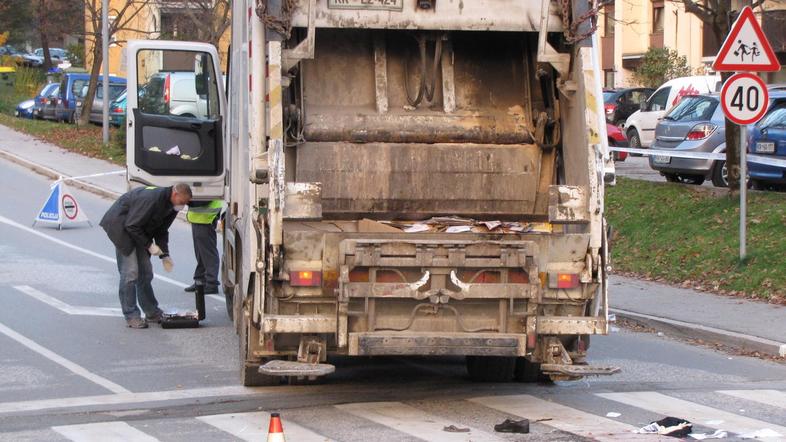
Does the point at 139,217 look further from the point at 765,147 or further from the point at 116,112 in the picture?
the point at 116,112

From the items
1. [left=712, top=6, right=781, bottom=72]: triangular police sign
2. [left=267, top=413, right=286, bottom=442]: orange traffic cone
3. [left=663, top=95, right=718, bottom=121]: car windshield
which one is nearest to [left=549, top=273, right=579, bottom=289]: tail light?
[left=267, top=413, right=286, bottom=442]: orange traffic cone

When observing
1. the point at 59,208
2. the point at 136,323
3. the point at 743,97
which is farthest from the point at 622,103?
the point at 136,323

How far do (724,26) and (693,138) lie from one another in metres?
4.90

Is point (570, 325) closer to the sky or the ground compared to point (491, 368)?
closer to the sky

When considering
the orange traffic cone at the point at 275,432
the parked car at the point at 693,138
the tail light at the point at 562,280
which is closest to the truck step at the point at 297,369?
the tail light at the point at 562,280

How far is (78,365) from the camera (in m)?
10.2

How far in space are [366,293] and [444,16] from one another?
204cm

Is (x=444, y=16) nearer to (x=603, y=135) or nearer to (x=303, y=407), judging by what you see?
(x=603, y=135)

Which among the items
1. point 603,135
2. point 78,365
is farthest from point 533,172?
point 78,365

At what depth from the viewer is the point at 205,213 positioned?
1318cm

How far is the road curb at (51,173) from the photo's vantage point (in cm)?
2401

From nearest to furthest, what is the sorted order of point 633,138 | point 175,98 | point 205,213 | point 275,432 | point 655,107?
point 275,432, point 175,98, point 205,213, point 655,107, point 633,138

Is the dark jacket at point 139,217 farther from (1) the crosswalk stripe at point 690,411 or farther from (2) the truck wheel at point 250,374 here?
(1) the crosswalk stripe at point 690,411

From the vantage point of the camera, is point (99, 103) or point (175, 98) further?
point (99, 103)
